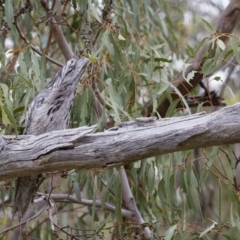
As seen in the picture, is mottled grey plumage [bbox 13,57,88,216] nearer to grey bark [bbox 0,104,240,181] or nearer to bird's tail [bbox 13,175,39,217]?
bird's tail [bbox 13,175,39,217]

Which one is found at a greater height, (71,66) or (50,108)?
(71,66)

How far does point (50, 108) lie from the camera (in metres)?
2.70

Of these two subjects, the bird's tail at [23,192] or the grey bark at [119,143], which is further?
the bird's tail at [23,192]

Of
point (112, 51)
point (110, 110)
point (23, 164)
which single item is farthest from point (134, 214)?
point (23, 164)

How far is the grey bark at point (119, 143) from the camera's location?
193 cm

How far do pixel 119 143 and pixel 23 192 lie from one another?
81cm

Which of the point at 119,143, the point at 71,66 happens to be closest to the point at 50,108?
the point at 71,66

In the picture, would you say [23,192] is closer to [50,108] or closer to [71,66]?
[50,108]

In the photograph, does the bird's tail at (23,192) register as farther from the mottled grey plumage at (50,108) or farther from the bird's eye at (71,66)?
the bird's eye at (71,66)

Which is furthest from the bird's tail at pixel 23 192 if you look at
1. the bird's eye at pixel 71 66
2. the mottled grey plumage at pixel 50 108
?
the bird's eye at pixel 71 66

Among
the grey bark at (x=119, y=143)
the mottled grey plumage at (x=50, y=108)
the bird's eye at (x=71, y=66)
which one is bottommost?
the grey bark at (x=119, y=143)

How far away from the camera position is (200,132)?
6.31ft

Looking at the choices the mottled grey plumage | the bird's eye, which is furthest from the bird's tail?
the bird's eye

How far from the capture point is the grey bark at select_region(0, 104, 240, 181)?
1926 millimetres
